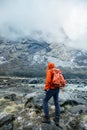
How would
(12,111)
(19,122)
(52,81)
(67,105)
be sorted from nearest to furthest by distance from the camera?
(52,81) < (19,122) < (12,111) < (67,105)

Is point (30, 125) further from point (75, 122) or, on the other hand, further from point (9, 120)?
point (75, 122)

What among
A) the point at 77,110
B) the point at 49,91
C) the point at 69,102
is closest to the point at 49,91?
the point at 49,91

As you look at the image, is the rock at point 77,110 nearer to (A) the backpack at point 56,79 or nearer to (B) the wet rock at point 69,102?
(B) the wet rock at point 69,102

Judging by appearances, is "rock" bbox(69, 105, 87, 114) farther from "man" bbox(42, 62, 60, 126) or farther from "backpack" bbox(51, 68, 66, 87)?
"backpack" bbox(51, 68, 66, 87)

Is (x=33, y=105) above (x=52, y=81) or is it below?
below

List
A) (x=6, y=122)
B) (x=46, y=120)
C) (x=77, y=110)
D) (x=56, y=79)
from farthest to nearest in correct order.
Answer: (x=77, y=110) < (x=6, y=122) < (x=46, y=120) < (x=56, y=79)

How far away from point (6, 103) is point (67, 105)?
16.4 ft

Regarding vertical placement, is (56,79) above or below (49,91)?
above

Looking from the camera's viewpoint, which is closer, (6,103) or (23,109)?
(23,109)

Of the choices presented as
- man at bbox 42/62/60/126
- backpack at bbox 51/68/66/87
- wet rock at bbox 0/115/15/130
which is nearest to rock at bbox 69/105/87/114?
man at bbox 42/62/60/126

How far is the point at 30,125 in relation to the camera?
65.6 feet

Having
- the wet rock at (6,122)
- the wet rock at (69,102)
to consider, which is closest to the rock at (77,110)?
the wet rock at (69,102)

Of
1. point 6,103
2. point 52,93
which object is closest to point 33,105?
point 6,103

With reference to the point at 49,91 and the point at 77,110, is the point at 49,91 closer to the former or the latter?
the point at 49,91
